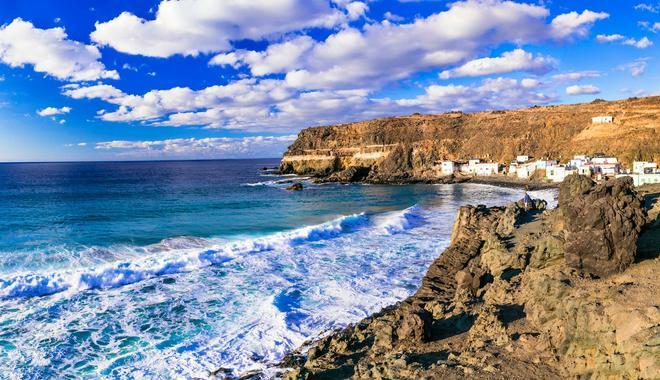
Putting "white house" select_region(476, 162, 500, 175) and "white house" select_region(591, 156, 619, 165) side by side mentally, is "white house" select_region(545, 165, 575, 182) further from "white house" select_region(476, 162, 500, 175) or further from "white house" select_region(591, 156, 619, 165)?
"white house" select_region(476, 162, 500, 175)

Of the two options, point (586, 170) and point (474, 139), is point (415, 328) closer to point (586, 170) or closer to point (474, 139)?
point (586, 170)

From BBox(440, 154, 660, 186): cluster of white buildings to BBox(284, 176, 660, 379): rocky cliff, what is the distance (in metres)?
25.3

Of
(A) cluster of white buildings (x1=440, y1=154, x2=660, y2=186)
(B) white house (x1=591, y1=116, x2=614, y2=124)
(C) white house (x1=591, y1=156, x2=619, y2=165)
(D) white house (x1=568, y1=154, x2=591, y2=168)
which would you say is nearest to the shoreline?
(A) cluster of white buildings (x1=440, y1=154, x2=660, y2=186)

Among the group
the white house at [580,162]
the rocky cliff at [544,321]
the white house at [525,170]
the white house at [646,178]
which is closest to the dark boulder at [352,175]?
the white house at [525,170]

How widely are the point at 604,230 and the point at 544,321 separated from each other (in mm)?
2650

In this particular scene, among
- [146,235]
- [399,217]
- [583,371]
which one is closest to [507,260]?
[583,371]

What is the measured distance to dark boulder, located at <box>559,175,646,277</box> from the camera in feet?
30.1

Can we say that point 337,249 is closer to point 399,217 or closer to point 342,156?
point 399,217

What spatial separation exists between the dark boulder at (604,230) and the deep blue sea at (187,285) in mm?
6396

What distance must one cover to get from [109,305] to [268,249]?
958 cm

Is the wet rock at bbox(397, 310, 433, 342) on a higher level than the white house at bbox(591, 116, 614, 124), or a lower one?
lower

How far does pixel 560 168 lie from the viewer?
55.3 meters

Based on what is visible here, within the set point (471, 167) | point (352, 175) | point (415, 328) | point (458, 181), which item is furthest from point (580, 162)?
point (415, 328)

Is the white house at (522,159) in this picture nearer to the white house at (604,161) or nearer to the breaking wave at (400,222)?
the white house at (604,161)
